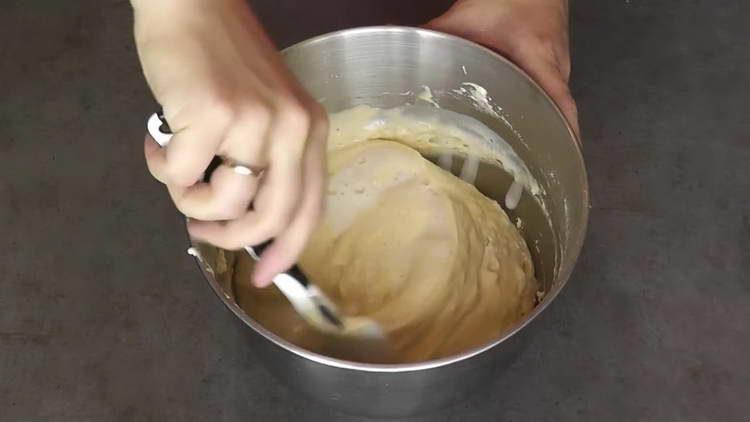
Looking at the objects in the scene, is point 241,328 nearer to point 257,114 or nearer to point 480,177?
point 257,114

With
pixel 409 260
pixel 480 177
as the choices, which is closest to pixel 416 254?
pixel 409 260

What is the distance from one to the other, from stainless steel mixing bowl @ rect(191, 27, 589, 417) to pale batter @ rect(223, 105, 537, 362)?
4cm

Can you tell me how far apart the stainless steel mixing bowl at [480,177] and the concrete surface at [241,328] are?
0.08 meters

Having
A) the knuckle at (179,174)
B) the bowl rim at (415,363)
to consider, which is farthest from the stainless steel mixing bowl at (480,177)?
the knuckle at (179,174)

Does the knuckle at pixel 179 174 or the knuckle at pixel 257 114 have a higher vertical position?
the knuckle at pixel 257 114

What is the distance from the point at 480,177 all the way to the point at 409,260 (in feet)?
0.48

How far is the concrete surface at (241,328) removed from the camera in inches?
29.6

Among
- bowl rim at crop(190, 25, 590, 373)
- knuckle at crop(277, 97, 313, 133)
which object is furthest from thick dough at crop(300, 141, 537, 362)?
knuckle at crop(277, 97, 313, 133)

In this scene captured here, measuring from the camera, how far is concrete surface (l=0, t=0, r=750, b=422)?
75cm

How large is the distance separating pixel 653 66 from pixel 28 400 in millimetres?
748

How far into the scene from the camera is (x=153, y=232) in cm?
85

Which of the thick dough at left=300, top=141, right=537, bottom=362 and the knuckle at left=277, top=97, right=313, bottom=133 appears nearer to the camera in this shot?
the knuckle at left=277, top=97, right=313, bottom=133

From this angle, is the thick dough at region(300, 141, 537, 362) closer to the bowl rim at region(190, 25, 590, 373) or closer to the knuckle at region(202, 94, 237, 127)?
the bowl rim at region(190, 25, 590, 373)

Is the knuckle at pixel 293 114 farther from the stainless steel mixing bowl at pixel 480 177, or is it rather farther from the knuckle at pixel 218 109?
the stainless steel mixing bowl at pixel 480 177
